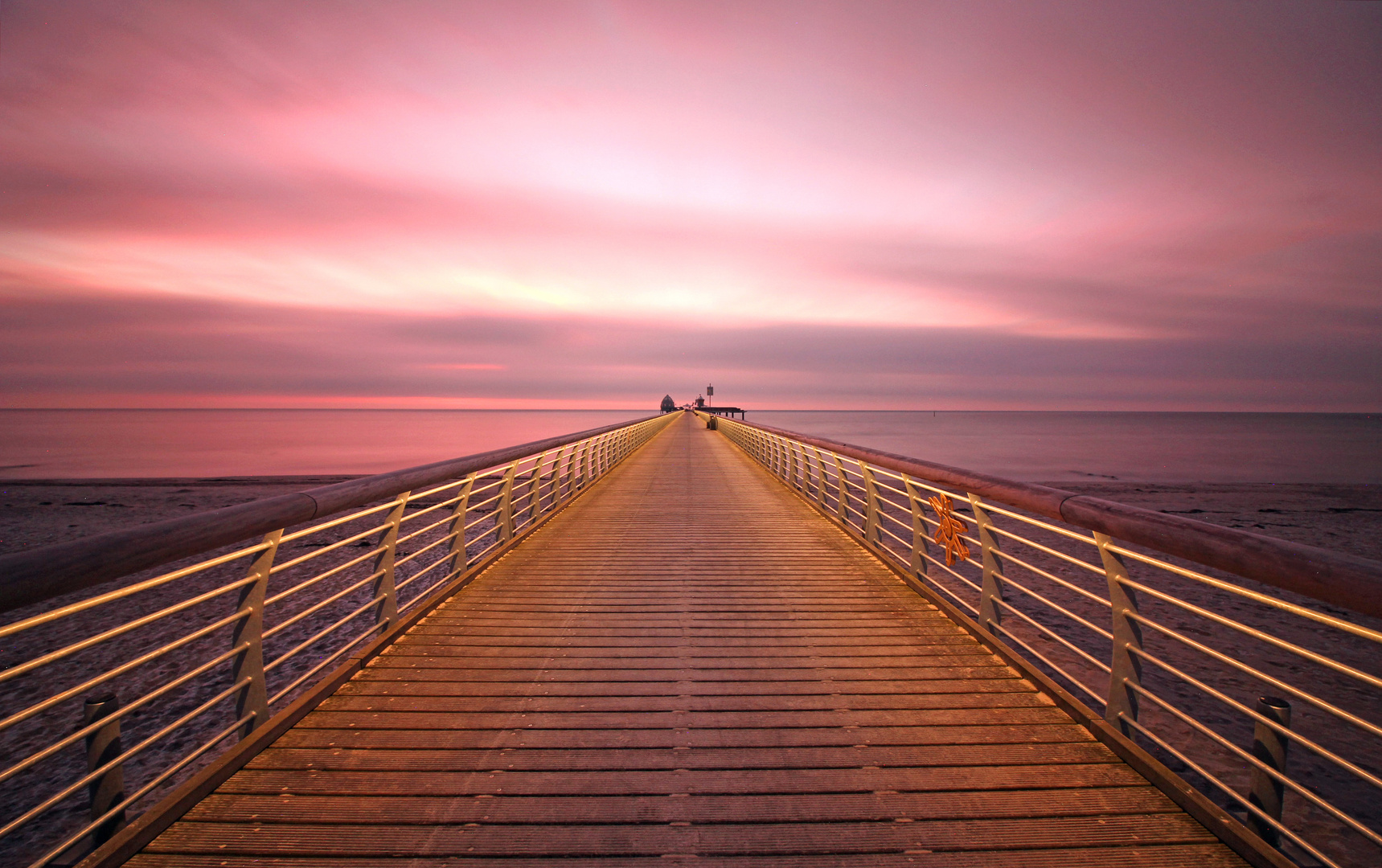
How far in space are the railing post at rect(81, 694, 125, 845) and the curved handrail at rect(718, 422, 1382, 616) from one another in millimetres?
3297

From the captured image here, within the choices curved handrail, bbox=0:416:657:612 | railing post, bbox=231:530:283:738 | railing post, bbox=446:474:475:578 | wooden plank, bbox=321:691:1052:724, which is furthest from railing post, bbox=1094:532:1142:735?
railing post, bbox=446:474:475:578

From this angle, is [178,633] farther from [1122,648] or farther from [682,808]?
[1122,648]

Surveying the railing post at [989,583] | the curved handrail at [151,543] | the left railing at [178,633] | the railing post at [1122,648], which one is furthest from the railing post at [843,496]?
the curved handrail at [151,543]

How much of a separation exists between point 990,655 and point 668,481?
9104mm

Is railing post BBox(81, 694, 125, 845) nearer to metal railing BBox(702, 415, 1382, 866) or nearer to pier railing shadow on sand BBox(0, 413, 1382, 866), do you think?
pier railing shadow on sand BBox(0, 413, 1382, 866)

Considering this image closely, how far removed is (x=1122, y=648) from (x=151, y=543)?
377 cm

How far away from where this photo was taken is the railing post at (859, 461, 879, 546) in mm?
6000

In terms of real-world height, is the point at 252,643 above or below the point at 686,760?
above

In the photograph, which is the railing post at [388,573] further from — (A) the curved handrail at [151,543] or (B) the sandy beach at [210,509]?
(B) the sandy beach at [210,509]

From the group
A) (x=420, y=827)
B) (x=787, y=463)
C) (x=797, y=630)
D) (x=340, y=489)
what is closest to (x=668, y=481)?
(x=787, y=463)

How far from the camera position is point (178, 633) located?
7.54 m

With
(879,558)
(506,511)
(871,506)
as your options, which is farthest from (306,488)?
(879,558)

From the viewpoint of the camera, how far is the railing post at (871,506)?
6.00m

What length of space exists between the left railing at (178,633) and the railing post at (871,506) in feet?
10.9
